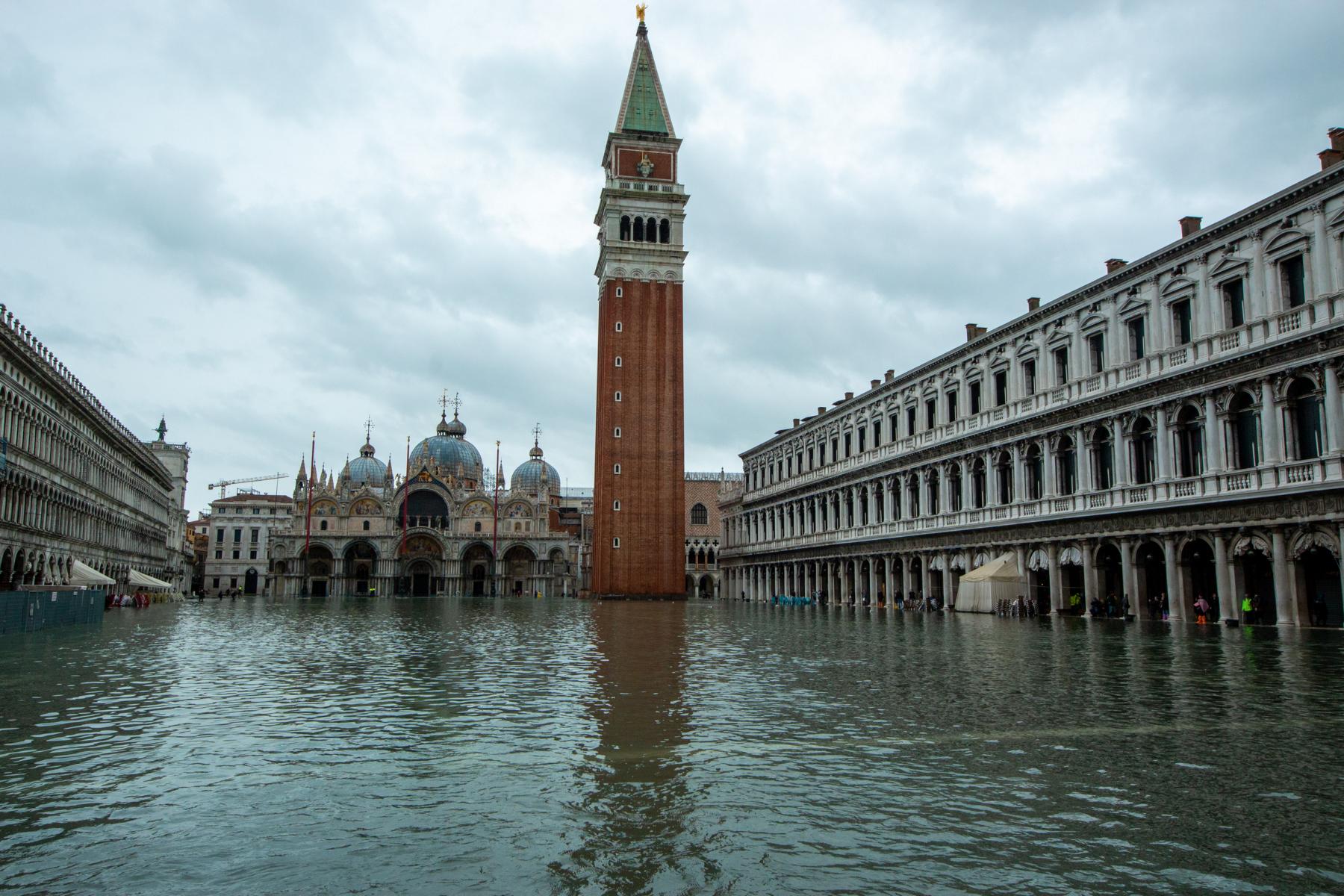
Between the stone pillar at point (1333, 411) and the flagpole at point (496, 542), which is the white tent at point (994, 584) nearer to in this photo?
the stone pillar at point (1333, 411)

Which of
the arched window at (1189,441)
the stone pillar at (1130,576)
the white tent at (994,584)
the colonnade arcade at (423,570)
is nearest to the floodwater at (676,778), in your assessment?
the arched window at (1189,441)

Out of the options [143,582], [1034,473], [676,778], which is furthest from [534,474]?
[676,778]

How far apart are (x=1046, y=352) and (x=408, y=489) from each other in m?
69.8

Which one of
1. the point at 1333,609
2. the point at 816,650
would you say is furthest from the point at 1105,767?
the point at 1333,609

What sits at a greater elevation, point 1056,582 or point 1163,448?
point 1163,448

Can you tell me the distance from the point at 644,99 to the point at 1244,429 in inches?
2209

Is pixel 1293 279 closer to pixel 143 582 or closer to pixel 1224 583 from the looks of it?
pixel 1224 583

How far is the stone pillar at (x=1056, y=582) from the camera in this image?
115 ft

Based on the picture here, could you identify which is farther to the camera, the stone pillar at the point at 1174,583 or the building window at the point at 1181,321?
the building window at the point at 1181,321

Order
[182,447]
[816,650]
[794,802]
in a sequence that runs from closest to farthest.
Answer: [794,802], [816,650], [182,447]

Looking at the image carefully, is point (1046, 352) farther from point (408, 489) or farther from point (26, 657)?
point (408, 489)

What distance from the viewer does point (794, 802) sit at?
22.5ft

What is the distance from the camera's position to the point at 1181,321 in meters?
30.5

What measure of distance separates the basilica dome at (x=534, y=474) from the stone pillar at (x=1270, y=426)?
290 ft
